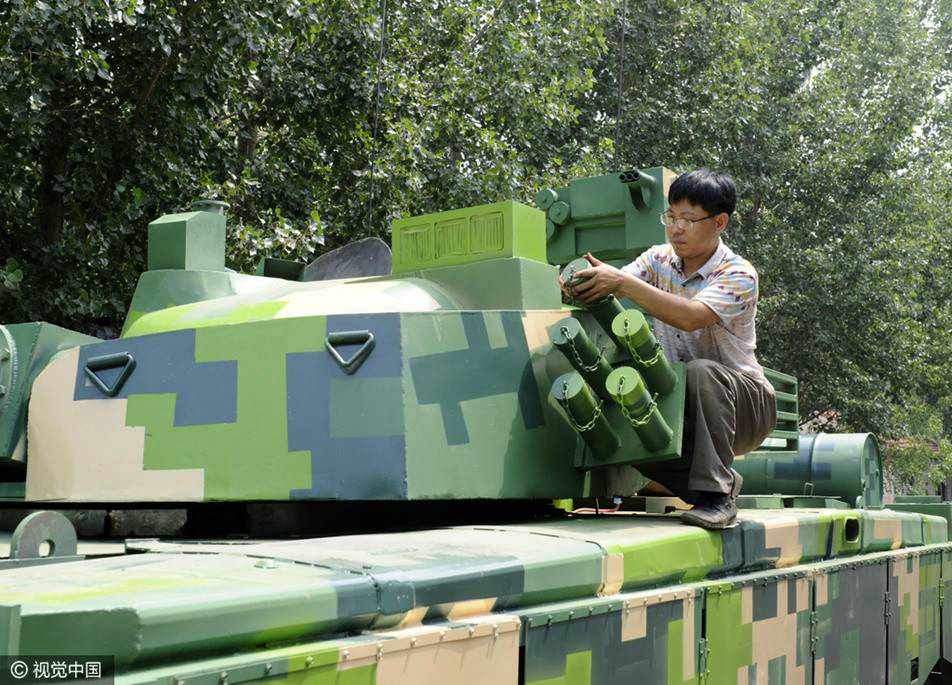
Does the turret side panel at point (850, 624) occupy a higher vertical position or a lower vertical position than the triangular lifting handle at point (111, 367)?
lower

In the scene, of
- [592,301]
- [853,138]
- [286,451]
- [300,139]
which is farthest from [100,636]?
[853,138]

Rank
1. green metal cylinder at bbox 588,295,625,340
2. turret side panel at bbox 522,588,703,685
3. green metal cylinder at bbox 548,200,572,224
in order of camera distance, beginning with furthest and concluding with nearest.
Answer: green metal cylinder at bbox 548,200,572,224
green metal cylinder at bbox 588,295,625,340
turret side panel at bbox 522,588,703,685

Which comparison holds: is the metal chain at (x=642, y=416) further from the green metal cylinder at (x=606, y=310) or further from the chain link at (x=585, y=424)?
the green metal cylinder at (x=606, y=310)

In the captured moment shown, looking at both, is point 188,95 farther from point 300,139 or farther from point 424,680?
point 424,680

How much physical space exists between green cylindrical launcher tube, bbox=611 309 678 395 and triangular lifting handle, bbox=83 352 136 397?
1.91 metres

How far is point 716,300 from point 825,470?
353 centimetres

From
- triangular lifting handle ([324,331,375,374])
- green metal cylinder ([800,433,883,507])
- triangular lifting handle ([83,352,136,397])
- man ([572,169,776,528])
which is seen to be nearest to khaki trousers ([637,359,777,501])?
man ([572,169,776,528])

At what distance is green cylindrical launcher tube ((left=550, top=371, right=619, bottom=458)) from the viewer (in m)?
4.38

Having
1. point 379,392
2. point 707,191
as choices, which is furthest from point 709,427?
point 379,392

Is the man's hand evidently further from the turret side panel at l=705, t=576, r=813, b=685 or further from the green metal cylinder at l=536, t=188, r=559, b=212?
the green metal cylinder at l=536, t=188, r=559, b=212

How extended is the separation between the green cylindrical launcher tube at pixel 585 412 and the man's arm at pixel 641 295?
1.09 feet

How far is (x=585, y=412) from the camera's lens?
175 inches

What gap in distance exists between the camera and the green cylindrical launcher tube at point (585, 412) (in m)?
4.38

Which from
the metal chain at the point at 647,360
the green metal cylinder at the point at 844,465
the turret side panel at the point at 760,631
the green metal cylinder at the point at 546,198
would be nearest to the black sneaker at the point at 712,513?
the turret side panel at the point at 760,631
